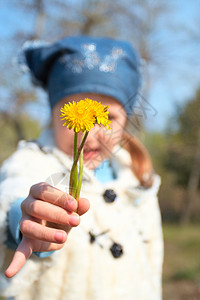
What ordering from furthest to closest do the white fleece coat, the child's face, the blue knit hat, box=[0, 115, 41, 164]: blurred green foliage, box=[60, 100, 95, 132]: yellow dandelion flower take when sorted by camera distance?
1. box=[0, 115, 41, 164]: blurred green foliage
2. the blue knit hat
3. the white fleece coat
4. the child's face
5. box=[60, 100, 95, 132]: yellow dandelion flower

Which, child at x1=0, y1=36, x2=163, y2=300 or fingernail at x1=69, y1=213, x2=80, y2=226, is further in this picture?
child at x1=0, y1=36, x2=163, y2=300

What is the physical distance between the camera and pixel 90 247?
3.14ft

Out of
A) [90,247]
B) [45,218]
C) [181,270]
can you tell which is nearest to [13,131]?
[181,270]

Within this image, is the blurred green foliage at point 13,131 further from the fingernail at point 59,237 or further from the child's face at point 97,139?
the fingernail at point 59,237

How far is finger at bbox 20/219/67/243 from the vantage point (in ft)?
Answer: 1.59

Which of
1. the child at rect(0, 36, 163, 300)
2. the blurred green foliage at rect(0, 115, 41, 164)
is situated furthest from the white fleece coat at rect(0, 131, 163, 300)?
the blurred green foliage at rect(0, 115, 41, 164)

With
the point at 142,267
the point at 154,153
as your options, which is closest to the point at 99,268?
the point at 142,267

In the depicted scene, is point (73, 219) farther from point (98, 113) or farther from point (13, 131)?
point (13, 131)

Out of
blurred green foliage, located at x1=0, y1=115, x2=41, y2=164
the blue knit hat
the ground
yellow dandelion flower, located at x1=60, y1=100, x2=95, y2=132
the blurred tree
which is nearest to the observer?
yellow dandelion flower, located at x1=60, y1=100, x2=95, y2=132

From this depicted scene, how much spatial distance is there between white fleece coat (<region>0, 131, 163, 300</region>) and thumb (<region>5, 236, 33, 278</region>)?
17 cm

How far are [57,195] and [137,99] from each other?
1.24ft

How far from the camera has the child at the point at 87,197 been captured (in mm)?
656

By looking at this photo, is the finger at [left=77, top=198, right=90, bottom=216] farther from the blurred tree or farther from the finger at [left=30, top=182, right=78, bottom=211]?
the blurred tree

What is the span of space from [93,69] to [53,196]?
0.50 meters
